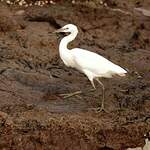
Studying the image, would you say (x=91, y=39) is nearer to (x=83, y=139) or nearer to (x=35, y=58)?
(x=35, y=58)

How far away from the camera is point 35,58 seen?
1140cm

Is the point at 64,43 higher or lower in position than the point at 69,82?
higher

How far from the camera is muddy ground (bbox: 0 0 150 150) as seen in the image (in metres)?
8.37

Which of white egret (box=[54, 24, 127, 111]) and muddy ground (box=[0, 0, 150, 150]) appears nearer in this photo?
muddy ground (box=[0, 0, 150, 150])

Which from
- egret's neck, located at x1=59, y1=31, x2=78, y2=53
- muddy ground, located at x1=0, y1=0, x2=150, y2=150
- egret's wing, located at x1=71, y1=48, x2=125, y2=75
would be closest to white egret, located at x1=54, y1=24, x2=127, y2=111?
egret's wing, located at x1=71, y1=48, x2=125, y2=75

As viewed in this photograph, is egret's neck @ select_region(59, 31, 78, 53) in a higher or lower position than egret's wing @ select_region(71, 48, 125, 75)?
higher

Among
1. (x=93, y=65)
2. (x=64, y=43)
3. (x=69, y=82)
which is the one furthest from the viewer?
(x=69, y=82)

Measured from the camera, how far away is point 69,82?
10359 millimetres

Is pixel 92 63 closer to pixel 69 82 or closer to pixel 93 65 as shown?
pixel 93 65

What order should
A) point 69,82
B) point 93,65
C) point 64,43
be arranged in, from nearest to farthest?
point 93,65
point 64,43
point 69,82

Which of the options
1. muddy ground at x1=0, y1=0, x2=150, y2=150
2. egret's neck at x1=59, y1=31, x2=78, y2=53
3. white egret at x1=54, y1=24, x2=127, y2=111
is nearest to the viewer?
muddy ground at x1=0, y1=0, x2=150, y2=150

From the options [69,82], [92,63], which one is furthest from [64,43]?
[69,82]

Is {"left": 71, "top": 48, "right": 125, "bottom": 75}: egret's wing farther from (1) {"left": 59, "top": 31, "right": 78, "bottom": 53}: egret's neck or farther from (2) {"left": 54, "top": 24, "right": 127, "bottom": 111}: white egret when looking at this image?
(1) {"left": 59, "top": 31, "right": 78, "bottom": 53}: egret's neck

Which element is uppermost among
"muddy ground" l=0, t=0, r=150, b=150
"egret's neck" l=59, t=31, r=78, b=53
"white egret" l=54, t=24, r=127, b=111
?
"egret's neck" l=59, t=31, r=78, b=53
